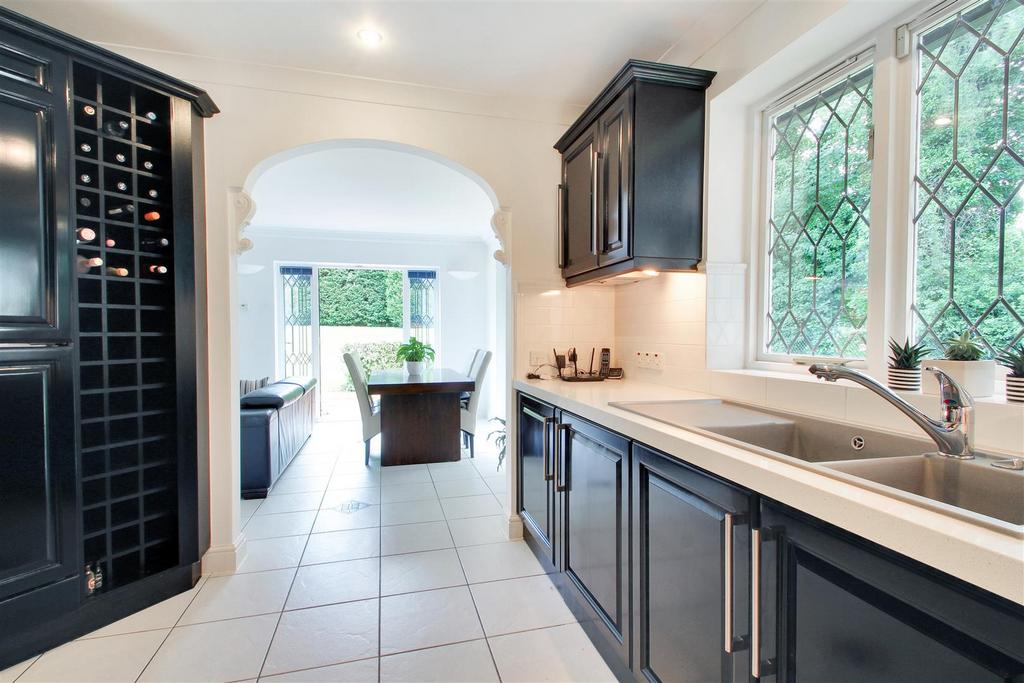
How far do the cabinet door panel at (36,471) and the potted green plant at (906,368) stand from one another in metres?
2.84

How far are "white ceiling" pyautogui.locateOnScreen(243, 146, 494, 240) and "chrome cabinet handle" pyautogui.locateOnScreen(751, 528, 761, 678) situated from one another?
2.82 metres

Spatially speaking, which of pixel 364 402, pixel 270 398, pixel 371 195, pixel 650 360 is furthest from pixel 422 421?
pixel 650 360

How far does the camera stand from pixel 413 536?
274 centimetres

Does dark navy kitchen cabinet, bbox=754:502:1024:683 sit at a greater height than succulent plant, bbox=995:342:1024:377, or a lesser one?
lesser

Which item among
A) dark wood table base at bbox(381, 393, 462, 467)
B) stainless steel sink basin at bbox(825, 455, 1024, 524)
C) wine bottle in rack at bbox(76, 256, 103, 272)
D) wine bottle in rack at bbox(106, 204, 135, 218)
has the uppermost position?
wine bottle in rack at bbox(106, 204, 135, 218)

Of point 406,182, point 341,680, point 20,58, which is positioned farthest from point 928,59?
point 406,182

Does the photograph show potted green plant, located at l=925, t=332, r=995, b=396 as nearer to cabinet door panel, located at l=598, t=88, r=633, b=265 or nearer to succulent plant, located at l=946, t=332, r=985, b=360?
succulent plant, located at l=946, t=332, r=985, b=360

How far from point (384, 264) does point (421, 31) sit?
187 inches

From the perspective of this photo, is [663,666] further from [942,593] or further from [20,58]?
[20,58]

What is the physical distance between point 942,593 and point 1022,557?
132 millimetres

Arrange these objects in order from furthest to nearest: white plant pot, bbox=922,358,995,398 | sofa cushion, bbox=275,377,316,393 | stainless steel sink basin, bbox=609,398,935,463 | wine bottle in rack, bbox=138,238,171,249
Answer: sofa cushion, bbox=275,377,316,393 < wine bottle in rack, bbox=138,238,171,249 < stainless steel sink basin, bbox=609,398,935,463 < white plant pot, bbox=922,358,995,398

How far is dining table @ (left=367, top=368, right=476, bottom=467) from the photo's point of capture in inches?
167

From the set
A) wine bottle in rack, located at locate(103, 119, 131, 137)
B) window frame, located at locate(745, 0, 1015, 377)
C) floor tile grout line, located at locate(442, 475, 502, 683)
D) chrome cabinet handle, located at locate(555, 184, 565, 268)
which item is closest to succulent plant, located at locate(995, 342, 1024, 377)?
window frame, located at locate(745, 0, 1015, 377)

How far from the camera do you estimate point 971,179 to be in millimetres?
1287
